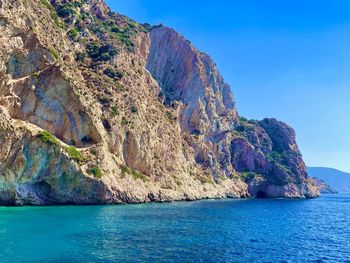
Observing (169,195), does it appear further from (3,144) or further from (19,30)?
(19,30)

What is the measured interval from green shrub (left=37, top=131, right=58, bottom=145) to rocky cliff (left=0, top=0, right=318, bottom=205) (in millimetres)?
229

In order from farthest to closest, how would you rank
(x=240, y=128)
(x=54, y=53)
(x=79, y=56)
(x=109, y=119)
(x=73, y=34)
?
1. (x=240, y=128)
2. (x=73, y=34)
3. (x=79, y=56)
4. (x=109, y=119)
5. (x=54, y=53)

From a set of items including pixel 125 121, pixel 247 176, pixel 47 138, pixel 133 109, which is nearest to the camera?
pixel 47 138

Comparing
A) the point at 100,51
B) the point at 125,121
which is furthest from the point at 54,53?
the point at 100,51

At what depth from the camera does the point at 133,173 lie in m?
92.6

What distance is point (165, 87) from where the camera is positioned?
15550cm

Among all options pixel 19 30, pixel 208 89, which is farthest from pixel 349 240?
pixel 208 89

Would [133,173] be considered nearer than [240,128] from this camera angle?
Yes

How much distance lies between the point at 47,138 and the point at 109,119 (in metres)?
22.0

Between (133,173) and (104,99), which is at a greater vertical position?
(104,99)

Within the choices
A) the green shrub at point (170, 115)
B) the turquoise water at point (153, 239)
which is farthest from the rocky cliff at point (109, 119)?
the turquoise water at point (153, 239)

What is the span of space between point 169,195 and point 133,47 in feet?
189

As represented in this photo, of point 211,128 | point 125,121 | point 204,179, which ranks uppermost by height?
point 211,128

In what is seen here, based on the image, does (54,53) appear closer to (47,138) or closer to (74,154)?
(47,138)
